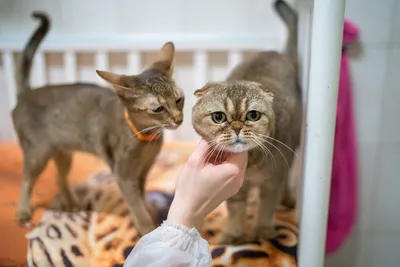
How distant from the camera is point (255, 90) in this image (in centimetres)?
63

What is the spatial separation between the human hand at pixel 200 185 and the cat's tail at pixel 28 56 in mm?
594

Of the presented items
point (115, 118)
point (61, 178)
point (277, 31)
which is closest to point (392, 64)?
point (277, 31)

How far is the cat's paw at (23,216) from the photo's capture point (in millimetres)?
880

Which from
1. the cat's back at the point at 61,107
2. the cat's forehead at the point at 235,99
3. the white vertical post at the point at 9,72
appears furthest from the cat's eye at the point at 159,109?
the white vertical post at the point at 9,72

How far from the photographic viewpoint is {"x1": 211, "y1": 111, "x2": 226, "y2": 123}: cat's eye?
59 cm

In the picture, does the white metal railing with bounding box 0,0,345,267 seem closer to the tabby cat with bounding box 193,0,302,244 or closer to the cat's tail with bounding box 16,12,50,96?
the tabby cat with bounding box 193,0,302,244

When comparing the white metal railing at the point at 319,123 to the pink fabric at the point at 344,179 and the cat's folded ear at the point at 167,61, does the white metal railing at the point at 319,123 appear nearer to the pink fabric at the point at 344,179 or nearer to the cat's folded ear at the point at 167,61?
the cat's folded ear at the point at 167,61

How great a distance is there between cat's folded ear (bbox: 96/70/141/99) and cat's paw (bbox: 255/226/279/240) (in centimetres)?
35

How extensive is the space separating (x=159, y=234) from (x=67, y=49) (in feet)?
2.58

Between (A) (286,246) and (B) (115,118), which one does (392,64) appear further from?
(B) (115,118)

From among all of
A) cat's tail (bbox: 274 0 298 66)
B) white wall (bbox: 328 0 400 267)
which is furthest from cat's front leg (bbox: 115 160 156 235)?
white wall (bbox: 328 0 400 267)

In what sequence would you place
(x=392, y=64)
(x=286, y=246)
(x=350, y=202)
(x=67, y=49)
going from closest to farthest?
(x=286, y=246), (x=392, y=64), (x=350, y=202), (x=67, y=49)

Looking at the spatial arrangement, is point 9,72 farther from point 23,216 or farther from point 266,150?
point 266,150

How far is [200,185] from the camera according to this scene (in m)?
0.58
